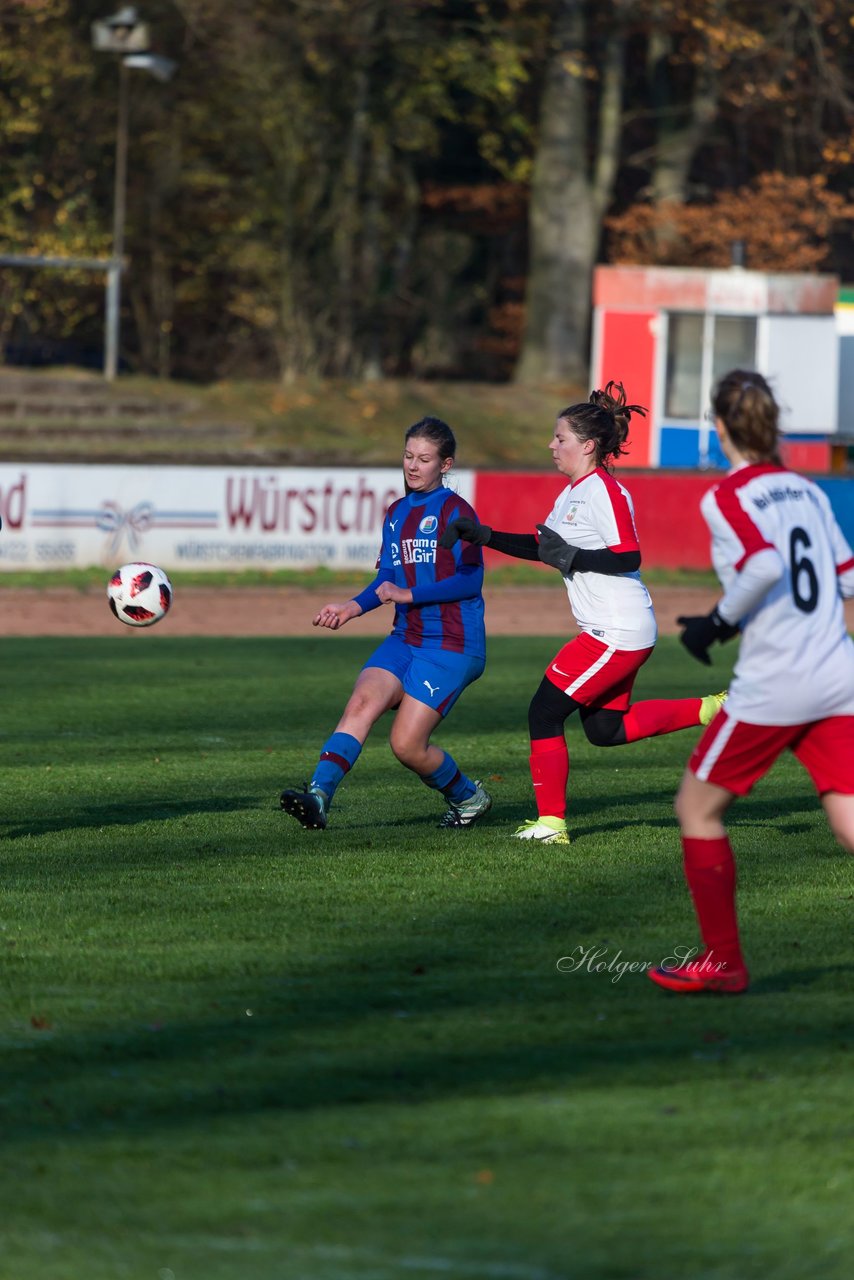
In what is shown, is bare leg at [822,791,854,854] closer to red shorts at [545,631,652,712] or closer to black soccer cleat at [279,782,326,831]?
red shorts at [545,631,652,712]

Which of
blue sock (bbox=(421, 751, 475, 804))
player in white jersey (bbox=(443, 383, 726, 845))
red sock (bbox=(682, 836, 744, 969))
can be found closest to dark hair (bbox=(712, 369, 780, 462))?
red sock (bbox=(682, 836, 744, 969))

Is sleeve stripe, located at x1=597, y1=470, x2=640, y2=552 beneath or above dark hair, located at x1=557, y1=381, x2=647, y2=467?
beneath

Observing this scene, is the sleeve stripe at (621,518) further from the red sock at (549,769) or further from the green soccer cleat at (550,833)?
the green soccer cleat at (550,833)

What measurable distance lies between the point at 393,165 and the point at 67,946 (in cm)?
3286

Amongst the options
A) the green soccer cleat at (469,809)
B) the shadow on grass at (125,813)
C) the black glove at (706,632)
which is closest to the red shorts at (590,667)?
the green soccer cleat at (469,809)

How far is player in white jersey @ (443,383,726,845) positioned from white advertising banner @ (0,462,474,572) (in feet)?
44.8

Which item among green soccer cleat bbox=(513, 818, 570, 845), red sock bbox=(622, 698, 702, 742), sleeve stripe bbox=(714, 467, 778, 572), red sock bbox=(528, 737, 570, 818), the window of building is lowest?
green soccer cleat bbox=(513, 818, 570, 845)

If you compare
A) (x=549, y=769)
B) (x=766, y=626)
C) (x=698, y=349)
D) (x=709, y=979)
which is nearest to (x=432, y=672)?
(x=549, y=769)

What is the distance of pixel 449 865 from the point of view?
7.50 metres

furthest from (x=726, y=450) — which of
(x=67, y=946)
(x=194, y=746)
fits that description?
(x=194, y=746)

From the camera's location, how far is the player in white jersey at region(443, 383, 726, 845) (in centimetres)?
761

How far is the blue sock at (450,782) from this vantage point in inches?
320

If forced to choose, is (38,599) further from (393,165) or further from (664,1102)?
(393,165)

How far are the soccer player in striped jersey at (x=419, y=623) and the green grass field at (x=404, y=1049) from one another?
39 cm
